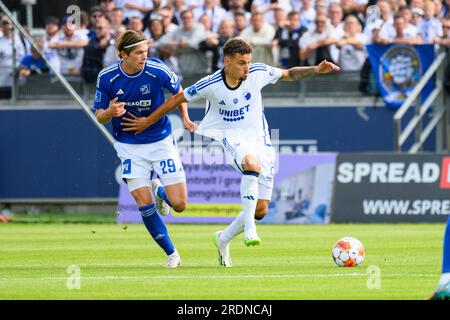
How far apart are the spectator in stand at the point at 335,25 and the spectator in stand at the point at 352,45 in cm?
9

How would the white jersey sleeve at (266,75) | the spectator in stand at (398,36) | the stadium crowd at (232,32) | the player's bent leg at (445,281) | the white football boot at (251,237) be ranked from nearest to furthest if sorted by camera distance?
the player's bent leg at (445,281)
the white football boot at (251,237)
the white jersey sleeve at (266,75)
the stadium crowd at (232,32)
the spectator in stand at (398,36)

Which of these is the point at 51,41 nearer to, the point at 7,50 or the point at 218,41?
the point at 7,50

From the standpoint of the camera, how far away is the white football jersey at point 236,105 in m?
12.9

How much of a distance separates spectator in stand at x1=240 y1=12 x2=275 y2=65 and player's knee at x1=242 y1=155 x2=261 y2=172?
10.8 m

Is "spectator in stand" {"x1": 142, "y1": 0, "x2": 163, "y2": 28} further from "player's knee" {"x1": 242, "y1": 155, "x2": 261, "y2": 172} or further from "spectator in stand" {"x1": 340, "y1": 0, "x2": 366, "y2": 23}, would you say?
"player's knee" {"x1": 242, "y1": 155, "x2": 261, "y2": 172}

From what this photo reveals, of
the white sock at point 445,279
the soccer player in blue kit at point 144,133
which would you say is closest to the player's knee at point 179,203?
the soccer player in blue kit at point 144,133

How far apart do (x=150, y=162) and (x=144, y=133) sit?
0.36m

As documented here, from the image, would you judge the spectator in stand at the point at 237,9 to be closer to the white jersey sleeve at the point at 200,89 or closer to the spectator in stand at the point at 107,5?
the spectator in stand at the point at 107,5

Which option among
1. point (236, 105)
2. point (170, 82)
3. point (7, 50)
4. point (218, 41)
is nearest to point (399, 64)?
point (218, 41)

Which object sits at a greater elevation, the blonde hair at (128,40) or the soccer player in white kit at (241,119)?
the blonde hair at (128,40)

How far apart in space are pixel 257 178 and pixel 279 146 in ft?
38.5

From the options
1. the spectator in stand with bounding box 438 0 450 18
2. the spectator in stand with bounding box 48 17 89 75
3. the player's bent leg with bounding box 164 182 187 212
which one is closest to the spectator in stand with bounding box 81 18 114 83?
the spectator in stand with bounding box 48 17 89 75

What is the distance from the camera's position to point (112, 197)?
24219 mm

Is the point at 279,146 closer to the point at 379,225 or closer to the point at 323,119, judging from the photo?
the point at 323,119
